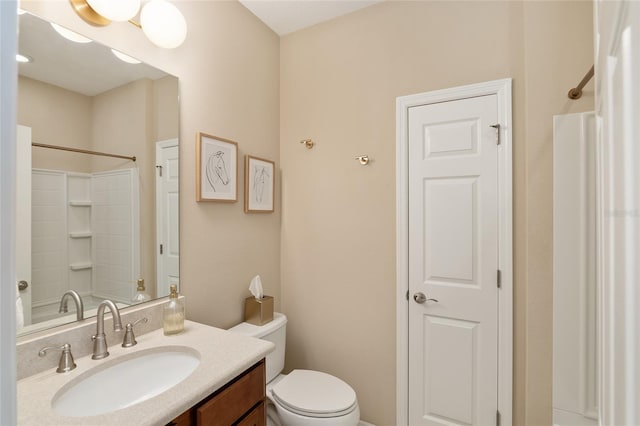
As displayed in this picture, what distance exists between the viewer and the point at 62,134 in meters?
1.11

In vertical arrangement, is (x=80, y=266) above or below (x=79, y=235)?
below

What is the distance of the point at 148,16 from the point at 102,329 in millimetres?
1295

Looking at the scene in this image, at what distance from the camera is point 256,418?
1.15 metres

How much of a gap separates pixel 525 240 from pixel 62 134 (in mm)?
2060

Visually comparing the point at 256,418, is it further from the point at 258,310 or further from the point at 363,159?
the point at 363,159

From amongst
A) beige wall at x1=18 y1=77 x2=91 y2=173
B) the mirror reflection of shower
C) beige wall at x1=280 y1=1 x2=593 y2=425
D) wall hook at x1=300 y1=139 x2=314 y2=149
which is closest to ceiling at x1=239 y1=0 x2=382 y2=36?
beige wall at x1=280 y1=1 x2=593 y2=425

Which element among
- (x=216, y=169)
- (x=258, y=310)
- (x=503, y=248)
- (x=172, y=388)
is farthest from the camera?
(x=258, y=310)

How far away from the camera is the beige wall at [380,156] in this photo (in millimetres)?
1400

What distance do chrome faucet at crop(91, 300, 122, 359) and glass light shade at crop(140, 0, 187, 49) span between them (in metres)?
1.13

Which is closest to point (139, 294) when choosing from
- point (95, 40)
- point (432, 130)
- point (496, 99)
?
point (95, 40)

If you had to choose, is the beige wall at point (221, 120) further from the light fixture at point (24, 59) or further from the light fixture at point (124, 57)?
the light fixture at point (24, 59)

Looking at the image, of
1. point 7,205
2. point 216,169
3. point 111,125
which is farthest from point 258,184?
point 7,205

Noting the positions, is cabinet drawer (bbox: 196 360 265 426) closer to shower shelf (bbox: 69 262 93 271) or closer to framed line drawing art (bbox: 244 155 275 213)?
shower shelf (bbox: 69 262 93 271)

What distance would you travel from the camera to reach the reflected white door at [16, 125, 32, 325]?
0.99 meters
